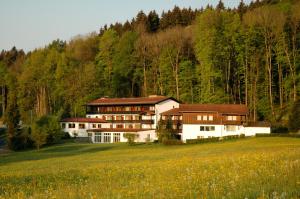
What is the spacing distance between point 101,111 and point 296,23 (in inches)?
1722

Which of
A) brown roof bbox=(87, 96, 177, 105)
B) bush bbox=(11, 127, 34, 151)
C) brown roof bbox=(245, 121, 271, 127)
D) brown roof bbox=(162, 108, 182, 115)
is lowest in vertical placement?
bush bbox=(11, 127, 34, 151)

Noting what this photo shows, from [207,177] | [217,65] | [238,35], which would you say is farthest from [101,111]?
[207,177]

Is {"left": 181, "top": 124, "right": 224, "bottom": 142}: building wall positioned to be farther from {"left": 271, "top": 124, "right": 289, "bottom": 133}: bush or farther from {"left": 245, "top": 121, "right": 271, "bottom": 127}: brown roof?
{"left": 271, "top": 124, "right": 289, "bottom": 133}: bush

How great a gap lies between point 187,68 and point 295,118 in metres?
29.2

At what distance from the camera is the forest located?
80188mm

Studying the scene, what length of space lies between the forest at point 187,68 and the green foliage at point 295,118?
665 centimetres

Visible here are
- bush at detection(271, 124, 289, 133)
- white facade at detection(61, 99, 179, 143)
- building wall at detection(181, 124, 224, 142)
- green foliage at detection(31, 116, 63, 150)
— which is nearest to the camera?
bush at detection(271, 124, 289, 133)

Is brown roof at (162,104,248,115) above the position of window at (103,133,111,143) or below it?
above

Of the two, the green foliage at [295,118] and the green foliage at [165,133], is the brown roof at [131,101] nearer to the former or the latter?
the green foliage at [165,133]

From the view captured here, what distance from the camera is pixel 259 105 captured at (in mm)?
79812

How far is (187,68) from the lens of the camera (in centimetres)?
8862

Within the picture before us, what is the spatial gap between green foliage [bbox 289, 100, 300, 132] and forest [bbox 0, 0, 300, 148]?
6650 millimetres

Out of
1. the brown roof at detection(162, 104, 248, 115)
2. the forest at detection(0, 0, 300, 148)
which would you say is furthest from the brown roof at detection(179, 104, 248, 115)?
the forest at detection(0, 0, 300, 148)

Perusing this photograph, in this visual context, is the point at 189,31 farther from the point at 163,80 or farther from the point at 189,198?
the point at 189,198
